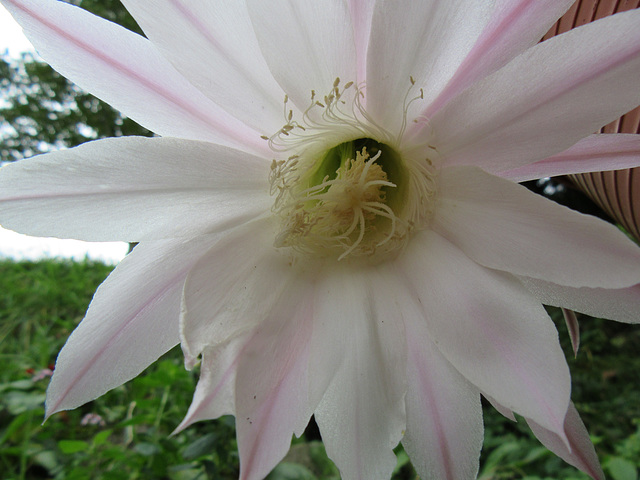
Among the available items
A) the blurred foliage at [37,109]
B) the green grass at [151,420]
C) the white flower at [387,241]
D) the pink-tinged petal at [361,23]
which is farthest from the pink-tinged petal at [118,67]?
the blurred foliage at [37,109]

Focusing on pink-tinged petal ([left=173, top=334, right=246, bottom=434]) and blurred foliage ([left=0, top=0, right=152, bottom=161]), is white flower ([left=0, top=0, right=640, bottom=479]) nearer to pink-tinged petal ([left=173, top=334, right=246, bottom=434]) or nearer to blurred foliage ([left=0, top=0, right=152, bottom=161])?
pink-tinged petal ([left=173, top=334, right=246, bottom=434])

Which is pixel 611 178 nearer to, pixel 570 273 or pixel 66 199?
pixel 570 273

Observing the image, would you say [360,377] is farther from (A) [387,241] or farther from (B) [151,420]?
(B) [151,420]

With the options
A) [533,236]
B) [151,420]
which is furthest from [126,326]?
[151,420]

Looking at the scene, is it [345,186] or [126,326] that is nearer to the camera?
[126,326]

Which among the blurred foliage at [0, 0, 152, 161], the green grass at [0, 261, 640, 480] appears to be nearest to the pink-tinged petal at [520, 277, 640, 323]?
the green grass at [0, 261, 640, 480]

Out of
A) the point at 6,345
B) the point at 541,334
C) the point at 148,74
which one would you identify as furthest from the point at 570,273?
the point at 6,345

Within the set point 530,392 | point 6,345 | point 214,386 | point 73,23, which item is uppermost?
point 73,23

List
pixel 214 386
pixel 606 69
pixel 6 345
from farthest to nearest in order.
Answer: pixel 6 345, pixel 214 386, pixel 606 69
